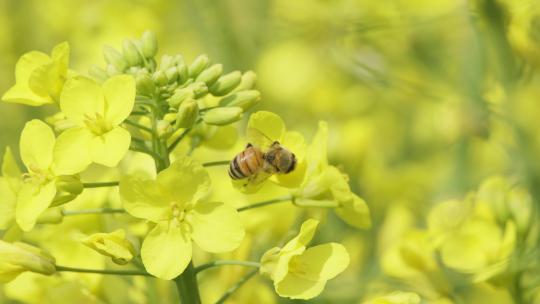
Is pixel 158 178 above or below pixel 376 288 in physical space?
above

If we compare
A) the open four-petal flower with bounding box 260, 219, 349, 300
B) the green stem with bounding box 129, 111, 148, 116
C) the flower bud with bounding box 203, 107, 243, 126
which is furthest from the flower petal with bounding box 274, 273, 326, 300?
the green stem with bounding box 129, 111, 148, 116

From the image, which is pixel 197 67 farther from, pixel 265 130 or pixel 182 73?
pixel 265 130

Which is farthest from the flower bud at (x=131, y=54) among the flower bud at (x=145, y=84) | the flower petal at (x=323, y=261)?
the flower petal at (x=323, y=261)

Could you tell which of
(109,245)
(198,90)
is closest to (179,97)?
(198,90)

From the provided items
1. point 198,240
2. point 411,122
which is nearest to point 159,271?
point 198,240

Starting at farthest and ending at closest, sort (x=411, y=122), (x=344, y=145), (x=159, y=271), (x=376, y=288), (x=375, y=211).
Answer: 1. (x=411, y=122)
2. (x=375, y=211)
3. (x=344, y=145)
4. (x=376, y=288)
5. (x=159, y=271)

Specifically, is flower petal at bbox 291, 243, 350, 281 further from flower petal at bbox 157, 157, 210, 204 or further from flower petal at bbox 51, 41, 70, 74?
flower petal at bbox 51, 41, 70, 74

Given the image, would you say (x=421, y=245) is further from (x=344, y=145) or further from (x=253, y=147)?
(x=344, y=145)
